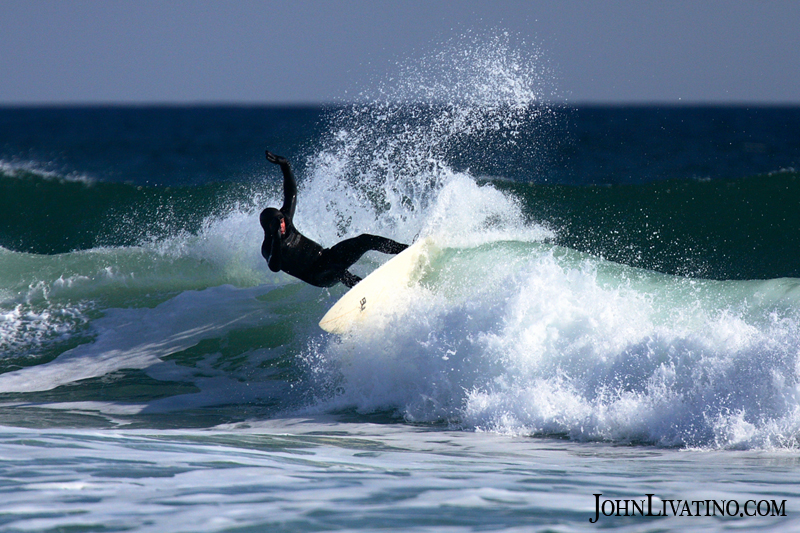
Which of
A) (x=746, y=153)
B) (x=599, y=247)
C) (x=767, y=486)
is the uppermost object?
(x=746, y=153)

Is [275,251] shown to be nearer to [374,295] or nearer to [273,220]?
[273,220]

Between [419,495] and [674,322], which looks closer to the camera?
[419,495]

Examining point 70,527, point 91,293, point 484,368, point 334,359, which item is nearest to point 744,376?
point 484,368

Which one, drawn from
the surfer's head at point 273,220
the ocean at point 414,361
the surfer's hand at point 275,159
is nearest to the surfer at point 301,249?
the surfer's head at point 273,220

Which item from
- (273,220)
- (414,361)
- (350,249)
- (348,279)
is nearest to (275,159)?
(273,220)

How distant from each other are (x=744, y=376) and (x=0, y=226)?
40.7 ft

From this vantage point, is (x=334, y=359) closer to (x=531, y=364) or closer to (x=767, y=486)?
(x=531, y=364)

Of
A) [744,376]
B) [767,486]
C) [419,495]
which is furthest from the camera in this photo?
[744,376]

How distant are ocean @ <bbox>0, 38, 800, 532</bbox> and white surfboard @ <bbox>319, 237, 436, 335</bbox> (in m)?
0.17

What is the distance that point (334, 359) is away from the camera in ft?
20.6

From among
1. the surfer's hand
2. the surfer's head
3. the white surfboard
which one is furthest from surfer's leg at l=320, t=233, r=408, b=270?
the surfer's hand

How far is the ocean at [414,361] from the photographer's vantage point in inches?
126

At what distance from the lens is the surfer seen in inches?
252

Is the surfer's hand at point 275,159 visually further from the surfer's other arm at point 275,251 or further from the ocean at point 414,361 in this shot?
the ocean at point 414,361
